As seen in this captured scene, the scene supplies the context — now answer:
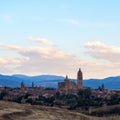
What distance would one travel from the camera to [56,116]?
44.0 m

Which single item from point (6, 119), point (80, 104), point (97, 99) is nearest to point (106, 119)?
point (6, 119)

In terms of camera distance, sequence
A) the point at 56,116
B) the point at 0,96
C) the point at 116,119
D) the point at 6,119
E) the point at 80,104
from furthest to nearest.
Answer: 1. the point at 0,96
2. the point at 80,104
3. the point at 116,119
4. the point at 56,116
5. the point at 6,119

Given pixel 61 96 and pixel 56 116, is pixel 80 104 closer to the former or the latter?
pixel 61 96

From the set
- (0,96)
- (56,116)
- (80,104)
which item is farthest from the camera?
(0,96)

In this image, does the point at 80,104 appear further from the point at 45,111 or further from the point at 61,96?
the point at 45,111

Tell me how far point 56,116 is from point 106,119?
6.47 meters

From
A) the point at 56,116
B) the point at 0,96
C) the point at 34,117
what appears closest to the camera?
the point at 34,117

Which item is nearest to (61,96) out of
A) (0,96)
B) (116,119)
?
(0,96)

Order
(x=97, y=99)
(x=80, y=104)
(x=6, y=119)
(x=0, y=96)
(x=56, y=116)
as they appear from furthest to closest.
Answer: (x=0, y=96) < (x=97, y=99) < (x=80, y=104) < (x=56, y=116) < (x=6, y=119)

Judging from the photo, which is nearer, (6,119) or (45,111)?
(6,119)

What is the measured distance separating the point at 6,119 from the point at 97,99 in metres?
110

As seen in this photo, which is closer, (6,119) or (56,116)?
(6,119)

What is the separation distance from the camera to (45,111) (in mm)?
46562

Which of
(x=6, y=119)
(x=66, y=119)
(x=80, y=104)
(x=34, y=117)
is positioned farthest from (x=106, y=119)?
(x=80, y=104)
